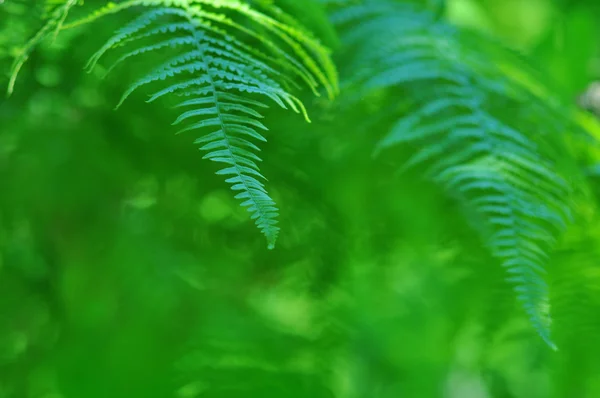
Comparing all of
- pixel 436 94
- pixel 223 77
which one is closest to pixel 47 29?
pixel 223 77

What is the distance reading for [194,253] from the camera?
32.7 inches

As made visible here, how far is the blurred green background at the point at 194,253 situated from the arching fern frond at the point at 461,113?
3.2 inches

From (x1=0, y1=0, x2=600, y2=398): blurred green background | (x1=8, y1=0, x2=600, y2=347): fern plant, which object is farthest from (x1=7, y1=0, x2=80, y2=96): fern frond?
(x1=0, y1=0, x2=600, y2=398): blurred green background

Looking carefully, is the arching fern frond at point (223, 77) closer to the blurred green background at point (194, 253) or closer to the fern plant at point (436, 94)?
the fern plant at point (436, 94)

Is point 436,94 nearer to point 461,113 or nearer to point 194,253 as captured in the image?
point 461,113

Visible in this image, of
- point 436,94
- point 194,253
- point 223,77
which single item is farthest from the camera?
point 194,253

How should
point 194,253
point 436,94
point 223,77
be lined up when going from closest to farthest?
point 223,77 → point 436,94 → point 194,253

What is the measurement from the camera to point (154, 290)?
0.75 m

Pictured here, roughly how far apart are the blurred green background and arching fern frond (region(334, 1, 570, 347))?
0.27 feet

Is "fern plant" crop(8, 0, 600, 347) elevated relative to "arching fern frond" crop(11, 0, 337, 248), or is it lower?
elevated

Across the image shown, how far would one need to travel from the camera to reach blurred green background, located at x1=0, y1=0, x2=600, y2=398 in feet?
2.36

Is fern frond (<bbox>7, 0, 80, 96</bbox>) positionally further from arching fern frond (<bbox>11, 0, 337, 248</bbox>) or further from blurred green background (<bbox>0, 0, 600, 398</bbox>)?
blurred green background (<bbox>0, 0, 600, 398</bbox>)

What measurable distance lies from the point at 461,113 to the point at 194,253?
39 centimetres

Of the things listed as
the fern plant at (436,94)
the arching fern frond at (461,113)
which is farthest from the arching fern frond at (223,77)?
the arching fern frond at (461,113)
